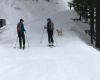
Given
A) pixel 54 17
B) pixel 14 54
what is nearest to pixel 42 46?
pixel 14 54

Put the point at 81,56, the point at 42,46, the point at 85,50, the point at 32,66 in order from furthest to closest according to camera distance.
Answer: the point at 42,46, the point at 85,50, the point at 81,56, the point at 32,66

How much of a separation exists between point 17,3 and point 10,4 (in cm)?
102

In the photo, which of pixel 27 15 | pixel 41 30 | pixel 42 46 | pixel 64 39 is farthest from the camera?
pixel 27 15

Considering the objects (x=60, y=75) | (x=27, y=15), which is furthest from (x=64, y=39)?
(x=27, y=15)

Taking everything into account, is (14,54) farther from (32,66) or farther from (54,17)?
(54,17)

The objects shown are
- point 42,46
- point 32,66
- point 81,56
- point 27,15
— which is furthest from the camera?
point 27,15

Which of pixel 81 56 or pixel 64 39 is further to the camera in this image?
pixel 64 39

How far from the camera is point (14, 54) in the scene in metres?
22.9

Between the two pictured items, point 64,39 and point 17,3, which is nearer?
point 64,39

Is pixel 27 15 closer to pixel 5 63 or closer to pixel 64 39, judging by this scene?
pixel 64 39

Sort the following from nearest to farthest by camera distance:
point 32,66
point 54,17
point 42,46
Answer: point 32,66
point 42,46
point 54,17

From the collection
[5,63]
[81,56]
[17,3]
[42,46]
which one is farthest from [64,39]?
[17,3]

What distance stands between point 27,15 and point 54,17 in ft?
24.7

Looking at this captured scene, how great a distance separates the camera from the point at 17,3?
52406 mm
